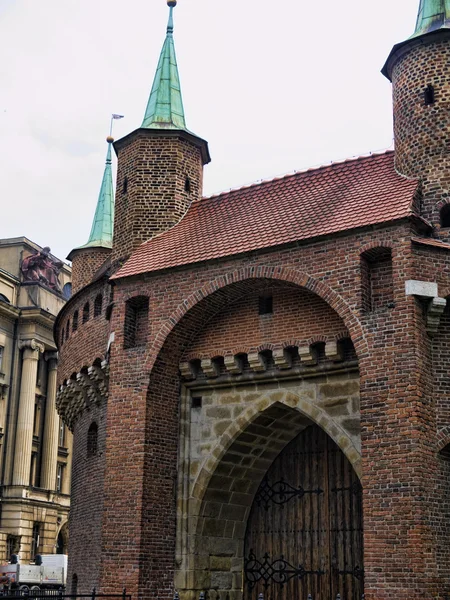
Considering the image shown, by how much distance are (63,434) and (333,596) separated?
3738 cm

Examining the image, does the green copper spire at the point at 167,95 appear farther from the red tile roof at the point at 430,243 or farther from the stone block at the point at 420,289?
the stone block at the point at 420,289

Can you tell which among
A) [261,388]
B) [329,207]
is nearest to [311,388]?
[261,388]

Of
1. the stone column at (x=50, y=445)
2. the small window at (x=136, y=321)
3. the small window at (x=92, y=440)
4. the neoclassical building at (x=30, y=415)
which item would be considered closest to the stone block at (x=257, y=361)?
the small window at (x=136, y=321)

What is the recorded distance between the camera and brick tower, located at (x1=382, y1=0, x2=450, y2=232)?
15.2m

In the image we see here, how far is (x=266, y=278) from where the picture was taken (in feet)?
51.1

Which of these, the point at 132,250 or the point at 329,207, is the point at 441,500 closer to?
the point at 329,207

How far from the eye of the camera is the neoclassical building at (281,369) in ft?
45.2

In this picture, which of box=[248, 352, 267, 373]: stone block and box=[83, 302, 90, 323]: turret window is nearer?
box=[248, 352, 267, 373]: stone block

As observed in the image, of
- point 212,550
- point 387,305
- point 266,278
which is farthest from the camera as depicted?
point 212,550

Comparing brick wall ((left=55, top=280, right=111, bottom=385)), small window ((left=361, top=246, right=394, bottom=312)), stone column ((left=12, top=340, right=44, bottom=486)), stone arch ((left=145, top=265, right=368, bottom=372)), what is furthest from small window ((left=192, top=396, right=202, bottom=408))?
stone column ((left=12, top=340, right=44, bottom=486))

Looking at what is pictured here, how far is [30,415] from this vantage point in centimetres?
4703

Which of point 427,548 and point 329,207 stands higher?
point 329,207

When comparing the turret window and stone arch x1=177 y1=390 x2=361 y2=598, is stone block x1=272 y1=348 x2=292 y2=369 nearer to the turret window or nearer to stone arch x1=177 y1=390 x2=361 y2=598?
stone arch x1=177 y1=390 x2=361 y2=598

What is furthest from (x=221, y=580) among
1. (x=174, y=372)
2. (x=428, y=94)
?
(x=428, y=94)
